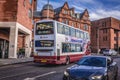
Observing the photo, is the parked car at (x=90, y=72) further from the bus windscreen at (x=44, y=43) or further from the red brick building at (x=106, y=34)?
the red brick building at (x=106, y=34)

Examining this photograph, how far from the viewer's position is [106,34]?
85000mm

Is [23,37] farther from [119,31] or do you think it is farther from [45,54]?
[119,31]

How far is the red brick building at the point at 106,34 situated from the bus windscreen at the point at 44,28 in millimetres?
63975

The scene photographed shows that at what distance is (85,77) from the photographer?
819 cm

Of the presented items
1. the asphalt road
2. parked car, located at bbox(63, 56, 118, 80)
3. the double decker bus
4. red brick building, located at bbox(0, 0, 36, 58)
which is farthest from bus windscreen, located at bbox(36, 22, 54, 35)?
red brick building, located at bbox(0, 0, 36, 58)

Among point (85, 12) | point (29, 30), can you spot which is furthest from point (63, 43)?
point (85, 12)

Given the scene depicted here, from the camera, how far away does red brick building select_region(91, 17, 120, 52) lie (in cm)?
8350

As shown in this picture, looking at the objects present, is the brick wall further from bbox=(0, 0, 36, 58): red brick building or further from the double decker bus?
the double decker bus

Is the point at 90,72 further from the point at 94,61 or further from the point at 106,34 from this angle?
the point at 106,34

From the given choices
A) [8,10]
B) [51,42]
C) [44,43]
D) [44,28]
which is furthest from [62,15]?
→ [51,42]

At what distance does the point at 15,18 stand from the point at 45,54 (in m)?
13.7

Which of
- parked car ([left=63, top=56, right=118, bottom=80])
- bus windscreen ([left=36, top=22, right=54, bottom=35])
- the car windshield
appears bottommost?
parked car ([left=63, top=56, right=118, bottom=80])

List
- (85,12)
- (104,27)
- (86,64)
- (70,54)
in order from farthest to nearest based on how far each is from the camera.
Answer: (104,27), (85,12), (70,54), (86,64)

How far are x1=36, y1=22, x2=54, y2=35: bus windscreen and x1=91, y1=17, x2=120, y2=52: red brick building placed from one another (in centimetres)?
6397
